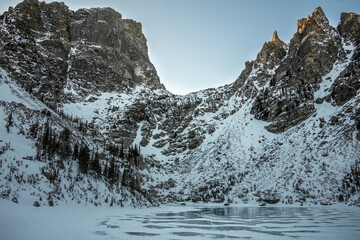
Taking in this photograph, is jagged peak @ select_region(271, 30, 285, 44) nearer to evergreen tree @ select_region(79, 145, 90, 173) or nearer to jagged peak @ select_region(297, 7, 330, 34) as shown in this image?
jagged peak @ select_region(297, 7, 330, 34)

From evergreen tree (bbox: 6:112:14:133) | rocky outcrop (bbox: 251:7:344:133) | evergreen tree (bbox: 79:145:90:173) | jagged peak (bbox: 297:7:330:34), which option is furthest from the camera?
jagged peak (bbox: 297:7:330:34)

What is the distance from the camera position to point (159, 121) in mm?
96750

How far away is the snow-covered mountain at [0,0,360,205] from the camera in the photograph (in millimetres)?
21078

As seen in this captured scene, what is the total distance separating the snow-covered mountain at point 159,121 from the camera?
69.2ft

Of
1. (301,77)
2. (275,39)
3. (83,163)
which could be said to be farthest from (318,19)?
(83,163)

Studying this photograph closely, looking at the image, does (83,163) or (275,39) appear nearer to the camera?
(83,163)

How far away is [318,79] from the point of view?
67500 mm

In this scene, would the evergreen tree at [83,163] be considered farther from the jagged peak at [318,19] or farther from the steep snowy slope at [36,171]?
the jagged peak at [318,19]

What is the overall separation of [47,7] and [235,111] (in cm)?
10961

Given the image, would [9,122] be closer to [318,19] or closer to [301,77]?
[301,77]

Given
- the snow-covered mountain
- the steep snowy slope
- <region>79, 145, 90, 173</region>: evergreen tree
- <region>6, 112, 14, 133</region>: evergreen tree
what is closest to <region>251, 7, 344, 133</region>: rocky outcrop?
the snow-covered mountain

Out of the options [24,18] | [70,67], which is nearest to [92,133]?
[70,67]

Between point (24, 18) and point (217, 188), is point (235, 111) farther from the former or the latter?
point (24, 18)

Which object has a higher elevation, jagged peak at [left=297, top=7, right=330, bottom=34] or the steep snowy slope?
jagged peak at [left=297, top=7, right=330, bottom=34]
